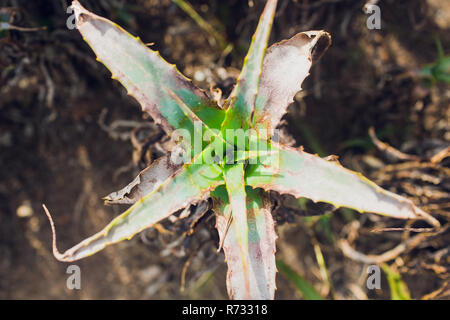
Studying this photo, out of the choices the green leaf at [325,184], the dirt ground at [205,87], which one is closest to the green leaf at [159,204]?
the green leaf at [325,184]

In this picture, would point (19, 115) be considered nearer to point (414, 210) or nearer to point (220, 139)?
point (220, 139)

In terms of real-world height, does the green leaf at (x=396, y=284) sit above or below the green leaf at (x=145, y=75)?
below

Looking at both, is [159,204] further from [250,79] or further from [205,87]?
[205,87]

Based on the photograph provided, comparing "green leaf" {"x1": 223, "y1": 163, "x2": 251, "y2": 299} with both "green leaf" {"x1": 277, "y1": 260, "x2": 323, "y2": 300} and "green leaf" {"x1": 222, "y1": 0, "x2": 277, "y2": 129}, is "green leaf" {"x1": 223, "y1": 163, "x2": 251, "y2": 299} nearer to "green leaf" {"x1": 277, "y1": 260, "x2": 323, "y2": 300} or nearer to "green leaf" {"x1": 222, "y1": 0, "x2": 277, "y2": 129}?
"green leaf" {"x1": 222, "y1": 0, "x2": 277, "y2": 129}

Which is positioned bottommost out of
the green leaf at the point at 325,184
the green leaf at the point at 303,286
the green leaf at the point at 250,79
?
the green leaf at the point at 303,286

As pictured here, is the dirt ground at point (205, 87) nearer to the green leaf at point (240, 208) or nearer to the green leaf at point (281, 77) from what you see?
the green leaf at point (281, 77)

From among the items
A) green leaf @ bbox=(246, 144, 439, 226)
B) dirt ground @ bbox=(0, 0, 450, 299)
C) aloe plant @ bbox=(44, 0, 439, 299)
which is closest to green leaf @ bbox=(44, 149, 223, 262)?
aloe plant @ bbox=(44, 0, 439, 299)
